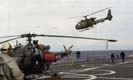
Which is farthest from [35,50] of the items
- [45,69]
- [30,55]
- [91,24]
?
[91,24]

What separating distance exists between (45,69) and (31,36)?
7.76 ft

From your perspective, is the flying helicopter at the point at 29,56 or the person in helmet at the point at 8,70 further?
the flying helicopter at the point at 29,56

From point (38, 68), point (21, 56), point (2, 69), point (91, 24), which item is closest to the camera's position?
point (2, 69)

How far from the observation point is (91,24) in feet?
140

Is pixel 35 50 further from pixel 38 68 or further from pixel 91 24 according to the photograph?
pixel 91 24

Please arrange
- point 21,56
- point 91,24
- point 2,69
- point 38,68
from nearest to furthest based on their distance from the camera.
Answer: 1. point 2,69
2. point 21,56
3. point 38,68
4. point 91,24

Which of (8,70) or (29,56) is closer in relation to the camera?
(8,70)

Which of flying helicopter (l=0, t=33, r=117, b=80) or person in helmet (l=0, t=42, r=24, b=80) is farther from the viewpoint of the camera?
flying helicopter (l=0, t=33, r=117, b=80)

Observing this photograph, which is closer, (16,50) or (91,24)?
(16,50)

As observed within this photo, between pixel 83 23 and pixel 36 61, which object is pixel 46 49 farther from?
pixel 83 23

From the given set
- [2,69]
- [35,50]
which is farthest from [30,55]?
[2,69]

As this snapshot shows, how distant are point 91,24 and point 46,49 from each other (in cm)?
2808

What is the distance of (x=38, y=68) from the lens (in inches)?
571

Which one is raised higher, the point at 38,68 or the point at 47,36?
the point at 47,36
